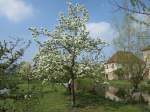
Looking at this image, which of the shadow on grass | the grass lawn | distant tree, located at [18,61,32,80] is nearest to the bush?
the grass lawn

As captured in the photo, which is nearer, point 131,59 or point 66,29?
point 66,29

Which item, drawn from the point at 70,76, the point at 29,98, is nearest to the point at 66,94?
the point at 70,76

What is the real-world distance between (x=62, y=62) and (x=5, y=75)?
27642mm

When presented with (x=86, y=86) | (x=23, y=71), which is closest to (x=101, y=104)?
(x=86, y=86)

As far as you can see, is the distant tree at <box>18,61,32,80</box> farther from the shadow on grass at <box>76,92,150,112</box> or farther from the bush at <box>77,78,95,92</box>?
the bush at <box>77,78,95,92</box>

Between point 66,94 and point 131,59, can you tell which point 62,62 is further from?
point 131,59

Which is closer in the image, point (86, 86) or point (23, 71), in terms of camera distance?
point (23, 71)

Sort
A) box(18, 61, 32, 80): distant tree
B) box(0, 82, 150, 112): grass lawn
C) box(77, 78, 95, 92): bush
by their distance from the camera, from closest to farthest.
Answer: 1. box(18, 61, 32, 80): distant tree
2. box(0, 82, 150, 112): grass lawn
3. box(77, 78, 95, 92): bush

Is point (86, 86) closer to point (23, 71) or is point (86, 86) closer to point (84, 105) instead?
point (84, 105)

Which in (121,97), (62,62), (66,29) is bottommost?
(121,97)

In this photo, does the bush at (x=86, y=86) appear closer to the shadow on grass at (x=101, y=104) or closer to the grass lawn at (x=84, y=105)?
the grass lawn at (x=84, y=105)

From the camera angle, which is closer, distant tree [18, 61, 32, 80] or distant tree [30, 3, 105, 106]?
distant tree [18, 61, 32, 80]

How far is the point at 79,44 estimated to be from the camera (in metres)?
38.9

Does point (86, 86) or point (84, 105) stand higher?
point (86, 86)
